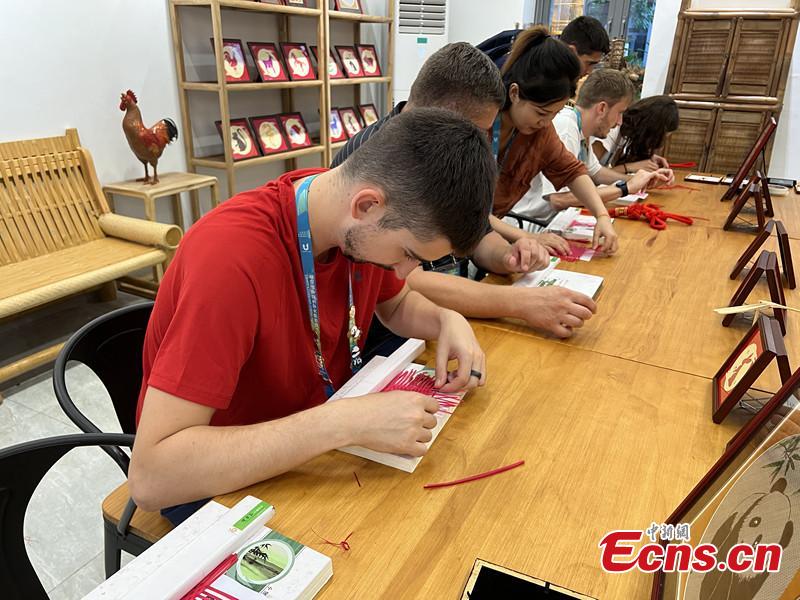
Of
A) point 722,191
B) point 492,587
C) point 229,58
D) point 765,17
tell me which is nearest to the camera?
point 492,587

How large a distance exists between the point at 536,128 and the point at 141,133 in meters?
2.04

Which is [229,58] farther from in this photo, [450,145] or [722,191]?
[450,145]

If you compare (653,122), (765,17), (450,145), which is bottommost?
(653,122)

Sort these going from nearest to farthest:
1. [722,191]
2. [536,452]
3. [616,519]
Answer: [616,519] < [536,452] < [722,191]

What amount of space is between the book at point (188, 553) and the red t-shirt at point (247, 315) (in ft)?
0.48

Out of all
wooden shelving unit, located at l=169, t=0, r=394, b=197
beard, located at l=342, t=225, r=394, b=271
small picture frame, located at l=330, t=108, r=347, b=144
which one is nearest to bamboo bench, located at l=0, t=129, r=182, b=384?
wooden shelving unit, located at l=169, t=0, r=394, b=197

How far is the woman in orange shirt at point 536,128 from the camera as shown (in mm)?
1822

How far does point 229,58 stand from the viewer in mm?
3574

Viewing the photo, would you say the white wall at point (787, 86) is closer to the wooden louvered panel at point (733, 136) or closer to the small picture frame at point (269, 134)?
the wooden louvered panel at point (733, 136)

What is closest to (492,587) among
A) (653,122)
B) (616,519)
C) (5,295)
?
(616,519)

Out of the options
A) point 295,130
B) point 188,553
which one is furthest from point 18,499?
point 295,130

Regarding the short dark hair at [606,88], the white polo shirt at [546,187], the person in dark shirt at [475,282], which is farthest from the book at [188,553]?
the short dark hair at [606,88]

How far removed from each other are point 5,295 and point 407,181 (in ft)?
6.88

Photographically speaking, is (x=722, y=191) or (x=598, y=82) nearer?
(x=598, y=82)
